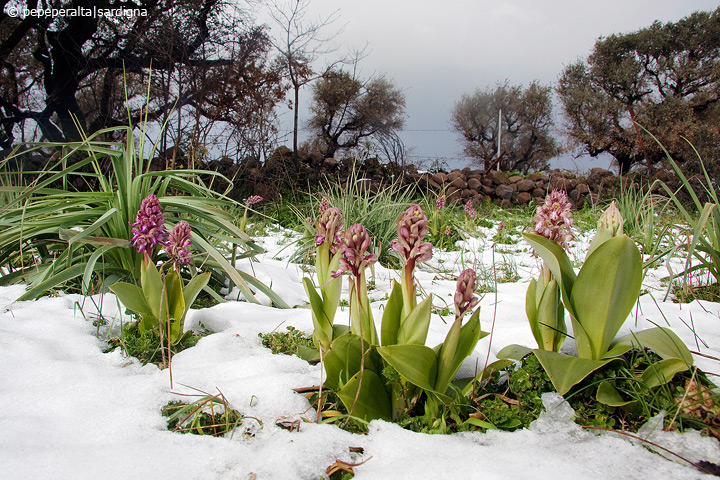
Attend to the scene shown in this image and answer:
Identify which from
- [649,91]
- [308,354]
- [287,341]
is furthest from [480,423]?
[649,91]

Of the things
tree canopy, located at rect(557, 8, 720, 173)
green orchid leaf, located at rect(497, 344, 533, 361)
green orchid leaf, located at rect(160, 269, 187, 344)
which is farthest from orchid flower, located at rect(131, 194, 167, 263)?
tree canopy, located at rect(557, 8, 720, 173)

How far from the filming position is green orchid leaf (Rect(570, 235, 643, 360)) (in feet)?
3.14

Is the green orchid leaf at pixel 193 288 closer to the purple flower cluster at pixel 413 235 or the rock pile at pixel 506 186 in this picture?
the purple flower cluster at pixel 413 235

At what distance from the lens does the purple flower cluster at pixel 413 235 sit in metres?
0.89

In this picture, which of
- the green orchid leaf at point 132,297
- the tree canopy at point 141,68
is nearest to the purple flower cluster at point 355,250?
the green orchid leaf at point 132,297

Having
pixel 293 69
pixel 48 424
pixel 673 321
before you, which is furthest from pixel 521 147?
pixel 48 424

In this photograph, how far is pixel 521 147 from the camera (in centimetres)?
2031

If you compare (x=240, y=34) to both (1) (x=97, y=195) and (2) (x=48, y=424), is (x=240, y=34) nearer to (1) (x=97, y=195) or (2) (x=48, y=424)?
(1) (x=97, y=195)

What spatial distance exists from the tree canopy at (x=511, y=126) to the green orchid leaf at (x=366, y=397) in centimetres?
1991

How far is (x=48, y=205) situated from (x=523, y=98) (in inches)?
823

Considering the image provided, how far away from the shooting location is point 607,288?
0.97m

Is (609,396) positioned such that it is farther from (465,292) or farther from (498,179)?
(498,179)

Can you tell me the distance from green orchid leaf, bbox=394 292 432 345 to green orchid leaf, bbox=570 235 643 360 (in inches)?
15.1

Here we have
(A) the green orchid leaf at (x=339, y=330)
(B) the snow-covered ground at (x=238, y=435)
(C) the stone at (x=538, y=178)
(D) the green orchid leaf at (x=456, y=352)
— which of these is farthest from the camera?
(C) the stone at (x=538, y=178)
